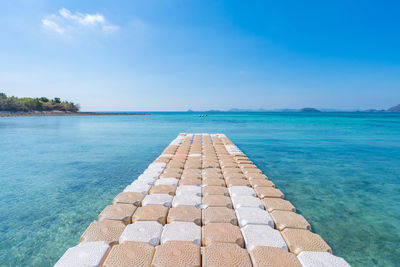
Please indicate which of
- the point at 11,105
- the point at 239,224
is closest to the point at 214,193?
the point at 239,224

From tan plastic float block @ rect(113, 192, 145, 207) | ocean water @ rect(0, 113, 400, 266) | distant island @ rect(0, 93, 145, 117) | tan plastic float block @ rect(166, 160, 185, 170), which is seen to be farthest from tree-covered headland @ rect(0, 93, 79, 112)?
tan plastic float block @ rect(113, 192, 145, 207)

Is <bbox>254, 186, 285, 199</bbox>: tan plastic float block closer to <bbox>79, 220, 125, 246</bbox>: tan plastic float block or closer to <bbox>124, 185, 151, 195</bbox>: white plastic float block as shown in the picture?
<bbox>124, 185, 151, 195</bbox>: white plastic float block

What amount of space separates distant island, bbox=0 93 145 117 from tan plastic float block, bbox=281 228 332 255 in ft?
185

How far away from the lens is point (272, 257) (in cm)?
186

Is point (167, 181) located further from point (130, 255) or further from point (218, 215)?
point (130, 255)

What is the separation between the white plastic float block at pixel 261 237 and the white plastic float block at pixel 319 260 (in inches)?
7.2

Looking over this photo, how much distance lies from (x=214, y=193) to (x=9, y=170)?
6.68 meters

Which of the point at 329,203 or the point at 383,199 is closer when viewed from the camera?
the point at 329,203

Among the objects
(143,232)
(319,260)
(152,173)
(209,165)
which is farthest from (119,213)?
(209,165)

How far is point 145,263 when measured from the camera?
5.74 ft

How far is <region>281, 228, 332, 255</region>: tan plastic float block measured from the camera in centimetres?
201

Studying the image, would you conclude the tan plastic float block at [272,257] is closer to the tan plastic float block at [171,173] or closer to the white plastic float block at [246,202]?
the white plastic float block at [246,202]

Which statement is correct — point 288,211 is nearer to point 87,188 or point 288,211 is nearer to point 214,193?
point 214,193

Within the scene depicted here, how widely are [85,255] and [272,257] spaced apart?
6.03 feet
